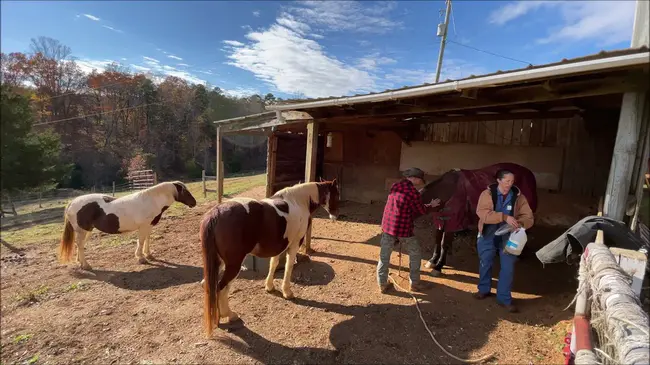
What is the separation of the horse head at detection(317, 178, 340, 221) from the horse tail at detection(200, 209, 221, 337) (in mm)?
1716

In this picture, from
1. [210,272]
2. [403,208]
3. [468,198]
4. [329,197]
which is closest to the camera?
[210,272]

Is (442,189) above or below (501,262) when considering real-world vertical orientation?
above

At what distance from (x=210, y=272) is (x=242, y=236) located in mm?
488

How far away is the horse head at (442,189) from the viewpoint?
4.48 meters

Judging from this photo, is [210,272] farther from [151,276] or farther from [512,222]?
[512,222]

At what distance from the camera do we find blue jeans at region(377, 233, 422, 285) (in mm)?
3799

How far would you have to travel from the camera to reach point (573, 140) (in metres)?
5.37

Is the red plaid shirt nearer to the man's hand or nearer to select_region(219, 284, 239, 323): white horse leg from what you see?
the man's hand

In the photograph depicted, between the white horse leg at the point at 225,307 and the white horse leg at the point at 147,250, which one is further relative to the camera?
the white horse leg at the point at 147,250

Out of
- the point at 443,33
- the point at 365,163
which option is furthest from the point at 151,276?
the point at 443,33

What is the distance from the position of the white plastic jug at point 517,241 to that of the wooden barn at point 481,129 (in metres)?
1.06

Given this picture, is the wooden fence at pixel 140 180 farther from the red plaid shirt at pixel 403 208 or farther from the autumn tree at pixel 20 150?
the red plaid shirt at pixel 403 208

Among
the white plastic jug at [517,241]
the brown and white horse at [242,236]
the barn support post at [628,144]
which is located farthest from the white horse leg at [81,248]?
the barn support post at [628,144]

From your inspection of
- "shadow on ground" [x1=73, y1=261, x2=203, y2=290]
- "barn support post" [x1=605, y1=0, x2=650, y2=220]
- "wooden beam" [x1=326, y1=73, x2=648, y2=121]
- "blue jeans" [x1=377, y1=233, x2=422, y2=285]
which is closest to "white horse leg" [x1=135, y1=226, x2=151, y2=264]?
"shadow on ground" [x1=73, y1=261, x2=203, y2=290]
